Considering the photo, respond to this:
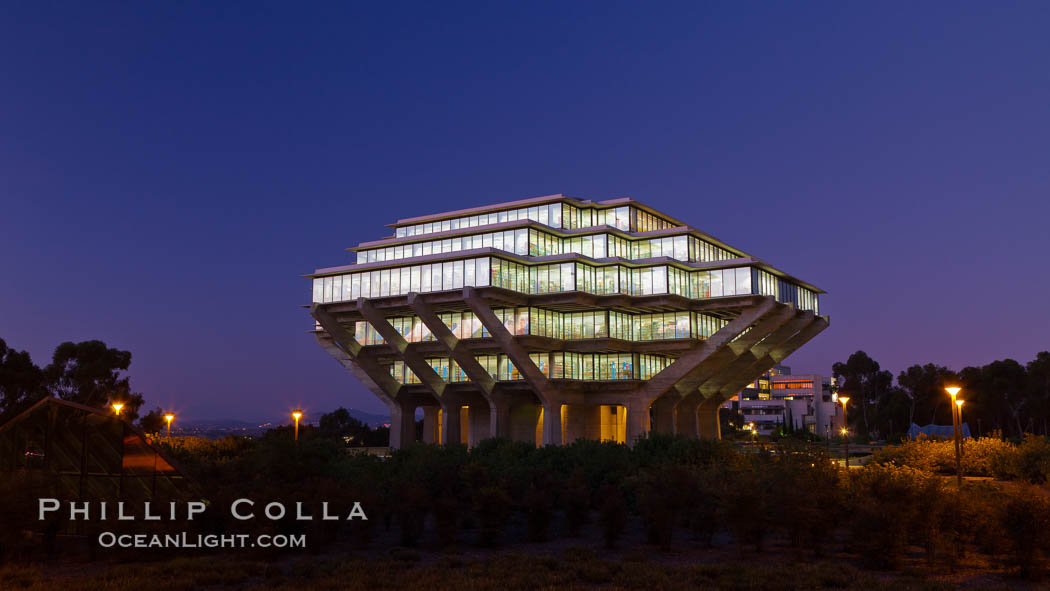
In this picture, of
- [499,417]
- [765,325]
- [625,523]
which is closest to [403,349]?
[499,417]

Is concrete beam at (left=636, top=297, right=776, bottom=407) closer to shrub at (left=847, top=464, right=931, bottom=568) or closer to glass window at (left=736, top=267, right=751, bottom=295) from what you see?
glass window at (left=736, top=267, right=751, bottom=295)

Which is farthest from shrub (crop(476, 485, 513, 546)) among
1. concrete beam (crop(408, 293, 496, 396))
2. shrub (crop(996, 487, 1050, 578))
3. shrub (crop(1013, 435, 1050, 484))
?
concrete beam (crop(408, 293, 496, 396))

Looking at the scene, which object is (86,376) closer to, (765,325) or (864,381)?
(765,325)

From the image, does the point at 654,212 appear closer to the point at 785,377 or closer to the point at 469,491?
the point at 469,491

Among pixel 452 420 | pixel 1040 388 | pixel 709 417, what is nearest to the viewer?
pixel 452 420

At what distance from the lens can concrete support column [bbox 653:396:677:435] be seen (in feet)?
222

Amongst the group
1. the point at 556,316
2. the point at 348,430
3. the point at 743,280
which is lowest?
the point at 348,430

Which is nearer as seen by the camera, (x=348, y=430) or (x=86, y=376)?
(x=86, y=376)

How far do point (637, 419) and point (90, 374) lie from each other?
4404 cm

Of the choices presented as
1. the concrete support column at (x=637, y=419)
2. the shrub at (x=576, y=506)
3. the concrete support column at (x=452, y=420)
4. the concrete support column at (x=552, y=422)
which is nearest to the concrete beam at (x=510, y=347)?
the concrete support column at (x=552, y=422)

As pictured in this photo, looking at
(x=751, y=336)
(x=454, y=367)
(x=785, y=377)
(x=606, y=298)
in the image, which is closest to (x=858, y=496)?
(x=606, y=298)

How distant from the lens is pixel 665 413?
6831 centimetres

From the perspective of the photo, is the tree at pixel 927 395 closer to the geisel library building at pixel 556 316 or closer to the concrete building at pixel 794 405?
the concrete building at pixel 794 405

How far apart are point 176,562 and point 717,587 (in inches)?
418
